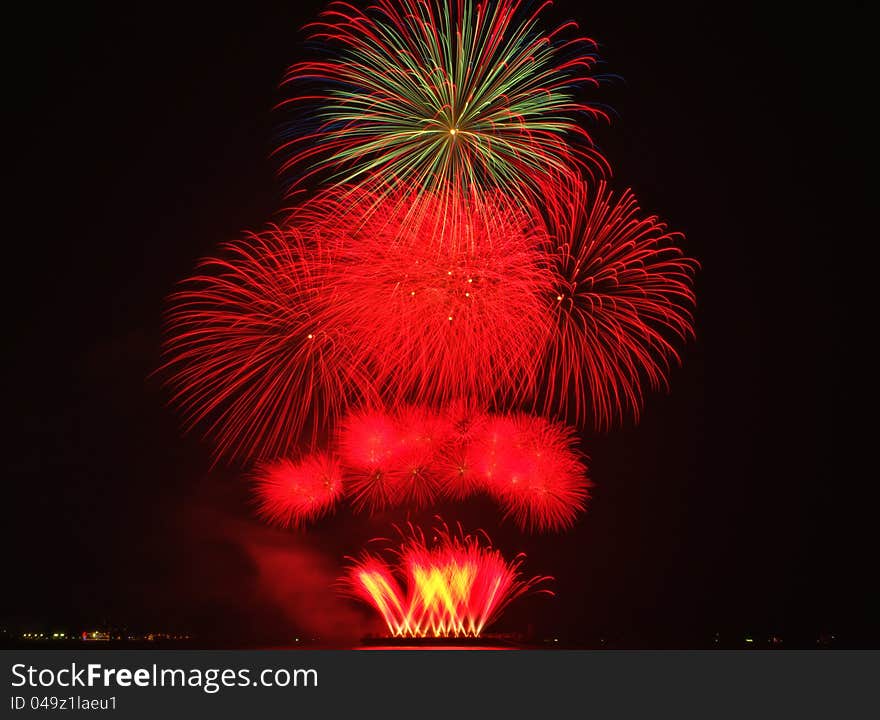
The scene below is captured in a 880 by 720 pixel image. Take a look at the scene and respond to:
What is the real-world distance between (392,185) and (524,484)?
44.2 ft

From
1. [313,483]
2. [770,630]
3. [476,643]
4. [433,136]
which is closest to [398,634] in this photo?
[476,643]

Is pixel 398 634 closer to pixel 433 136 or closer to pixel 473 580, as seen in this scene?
pixel 473 580

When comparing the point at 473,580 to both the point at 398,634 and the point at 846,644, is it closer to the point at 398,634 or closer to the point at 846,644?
the point at 398,634

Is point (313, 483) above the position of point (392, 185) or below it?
below

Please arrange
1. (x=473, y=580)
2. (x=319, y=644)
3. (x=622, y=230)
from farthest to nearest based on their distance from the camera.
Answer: (x=319, y=644)
(x=473, y=580)
(x=622, y=230)

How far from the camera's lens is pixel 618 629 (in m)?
50.2

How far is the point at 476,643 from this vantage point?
121 ft

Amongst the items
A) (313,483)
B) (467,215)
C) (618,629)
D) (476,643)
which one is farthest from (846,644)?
(467,215)

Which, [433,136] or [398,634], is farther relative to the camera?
[398,634]

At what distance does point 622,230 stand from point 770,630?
39.1m
